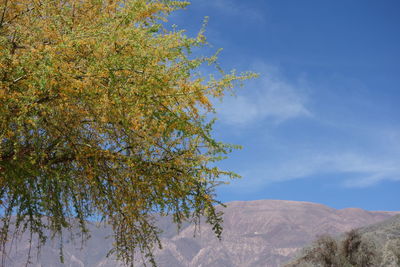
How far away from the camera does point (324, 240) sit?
1727cm

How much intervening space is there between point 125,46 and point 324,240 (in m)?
13.0

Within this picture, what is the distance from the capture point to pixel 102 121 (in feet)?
23.0

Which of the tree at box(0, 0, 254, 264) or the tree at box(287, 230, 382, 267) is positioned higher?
the tree at box(0, 0, 254, 264)

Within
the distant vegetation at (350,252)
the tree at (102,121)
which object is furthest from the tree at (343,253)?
the tree at (102,121)

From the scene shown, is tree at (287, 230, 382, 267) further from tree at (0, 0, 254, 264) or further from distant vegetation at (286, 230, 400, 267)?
tree at (0, 0, 254, 264)

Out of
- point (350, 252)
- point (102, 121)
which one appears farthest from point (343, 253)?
point (102, 121)

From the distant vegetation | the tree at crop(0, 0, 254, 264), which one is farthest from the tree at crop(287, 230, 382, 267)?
the tree at crop(0, 0, 254, 264)

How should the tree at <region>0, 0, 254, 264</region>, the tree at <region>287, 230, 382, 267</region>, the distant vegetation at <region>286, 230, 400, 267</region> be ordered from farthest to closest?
the tree at <region>287, 230, 382, 267</region>
the distant vegetation at <region>286, 230, 400, 267</region>
the tree at <region>0, 0, 254, 264</region>

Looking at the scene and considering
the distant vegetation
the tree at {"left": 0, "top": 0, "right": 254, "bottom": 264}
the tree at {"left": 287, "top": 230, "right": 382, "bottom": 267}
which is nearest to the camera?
the tree at {"left": 0, "top": 0, "right": 254, "bottom": 264}

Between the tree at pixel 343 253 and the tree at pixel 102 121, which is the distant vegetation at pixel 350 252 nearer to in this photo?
the tree at pixel 343 253

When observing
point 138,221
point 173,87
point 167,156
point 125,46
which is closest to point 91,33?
point 125,46

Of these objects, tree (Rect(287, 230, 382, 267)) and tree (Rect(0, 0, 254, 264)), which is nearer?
tree (Rect(0, 0, 254, 264))

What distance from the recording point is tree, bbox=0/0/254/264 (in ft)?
20.4

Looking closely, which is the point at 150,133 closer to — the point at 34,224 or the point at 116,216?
the point at 116,216
